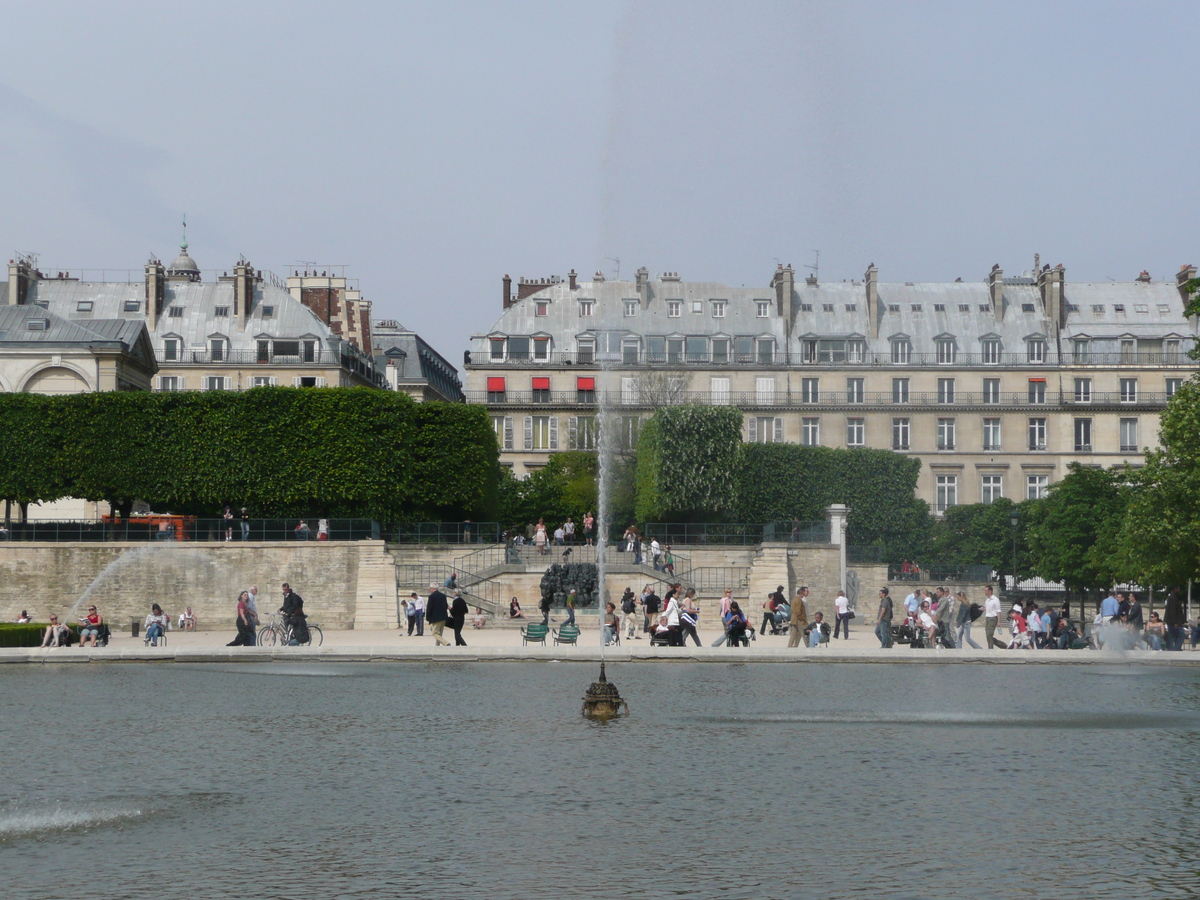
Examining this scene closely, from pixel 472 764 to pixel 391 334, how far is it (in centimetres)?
8319

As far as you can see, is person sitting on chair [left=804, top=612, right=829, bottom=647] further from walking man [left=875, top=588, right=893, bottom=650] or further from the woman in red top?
the woman in red top

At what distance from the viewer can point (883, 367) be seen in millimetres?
81125

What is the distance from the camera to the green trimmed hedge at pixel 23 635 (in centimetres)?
3256

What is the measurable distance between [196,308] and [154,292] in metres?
2.32

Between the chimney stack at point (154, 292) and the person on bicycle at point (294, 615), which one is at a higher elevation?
the chimney stack at point (154, 292)

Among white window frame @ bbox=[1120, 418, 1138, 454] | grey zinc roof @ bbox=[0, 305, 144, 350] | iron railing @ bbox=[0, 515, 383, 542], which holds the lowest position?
iron railing @ bbox=[0, 515, 383, 542]

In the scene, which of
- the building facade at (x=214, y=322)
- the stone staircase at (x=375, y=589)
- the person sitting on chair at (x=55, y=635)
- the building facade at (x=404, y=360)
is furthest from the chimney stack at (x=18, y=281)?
the person sitting on chair at (x=55, y=635)

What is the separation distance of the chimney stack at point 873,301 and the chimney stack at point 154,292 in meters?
39.2

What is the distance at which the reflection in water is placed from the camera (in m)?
9.53

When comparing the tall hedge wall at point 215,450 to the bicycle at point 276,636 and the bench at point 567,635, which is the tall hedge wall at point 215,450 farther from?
the bench at point 567,635

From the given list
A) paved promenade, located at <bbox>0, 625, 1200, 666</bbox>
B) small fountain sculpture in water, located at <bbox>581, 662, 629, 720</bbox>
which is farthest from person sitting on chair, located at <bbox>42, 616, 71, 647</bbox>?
small fountain sculpture in water, located at <bbox>581, 662, 629, 720</bbox>

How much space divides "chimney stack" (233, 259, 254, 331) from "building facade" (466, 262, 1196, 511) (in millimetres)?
12647

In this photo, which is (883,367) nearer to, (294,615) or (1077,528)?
(1077,528)

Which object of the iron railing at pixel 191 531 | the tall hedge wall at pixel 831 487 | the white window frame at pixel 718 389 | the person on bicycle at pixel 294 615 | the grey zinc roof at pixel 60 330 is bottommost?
the person on bicycle at pixel 294 615
